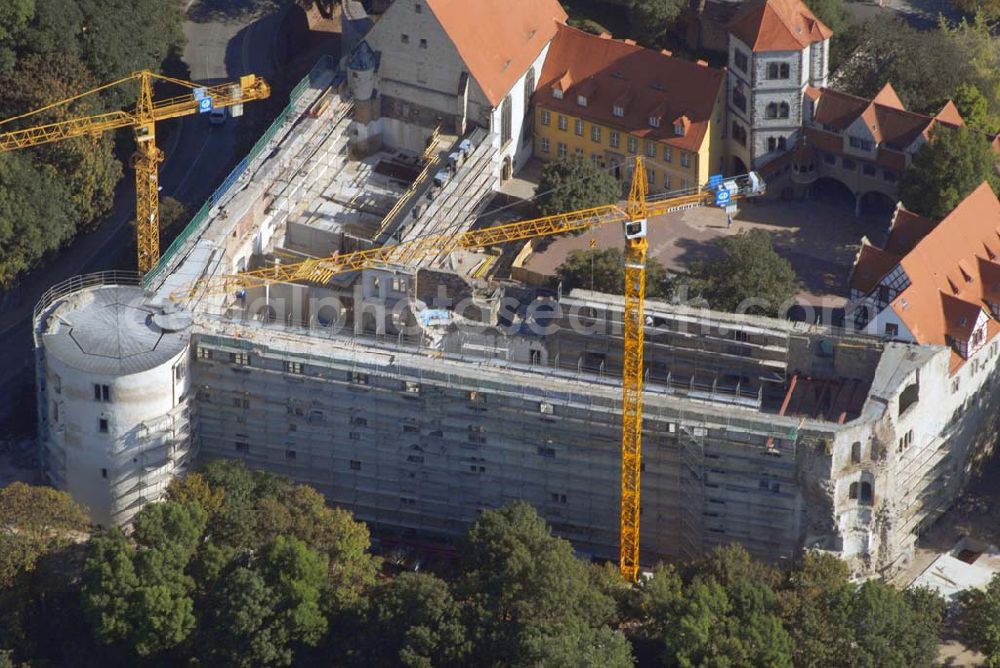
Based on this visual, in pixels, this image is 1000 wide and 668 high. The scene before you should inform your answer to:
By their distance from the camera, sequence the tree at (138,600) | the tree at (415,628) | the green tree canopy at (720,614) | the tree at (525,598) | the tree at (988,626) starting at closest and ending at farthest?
the green tree canopy at (720,614)
the tree at (525,598)
the tree at (415,628)
the tree at (988,626)
the tree at (138,600)

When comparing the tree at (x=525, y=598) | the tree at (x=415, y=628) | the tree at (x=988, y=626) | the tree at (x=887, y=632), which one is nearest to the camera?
the tree at (x=887, y=632)

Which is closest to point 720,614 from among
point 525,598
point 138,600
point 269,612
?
point 525,598

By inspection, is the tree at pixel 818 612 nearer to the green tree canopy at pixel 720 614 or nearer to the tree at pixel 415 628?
the green tree canopy at pixel 720 614

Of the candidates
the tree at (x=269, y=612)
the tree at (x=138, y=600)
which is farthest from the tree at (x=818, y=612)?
the tree at (x=138, y=600)

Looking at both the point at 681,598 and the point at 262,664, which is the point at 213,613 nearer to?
the point at 262,664

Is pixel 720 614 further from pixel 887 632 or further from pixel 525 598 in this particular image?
pixel 525 598

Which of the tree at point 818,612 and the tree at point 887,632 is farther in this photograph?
the tree at point 818,612

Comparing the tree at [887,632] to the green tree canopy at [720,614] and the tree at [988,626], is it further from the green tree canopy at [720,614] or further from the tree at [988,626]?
the green tree canopy at [720,614]

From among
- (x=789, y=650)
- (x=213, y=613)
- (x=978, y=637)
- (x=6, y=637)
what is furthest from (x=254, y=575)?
(x=978, y=637)
